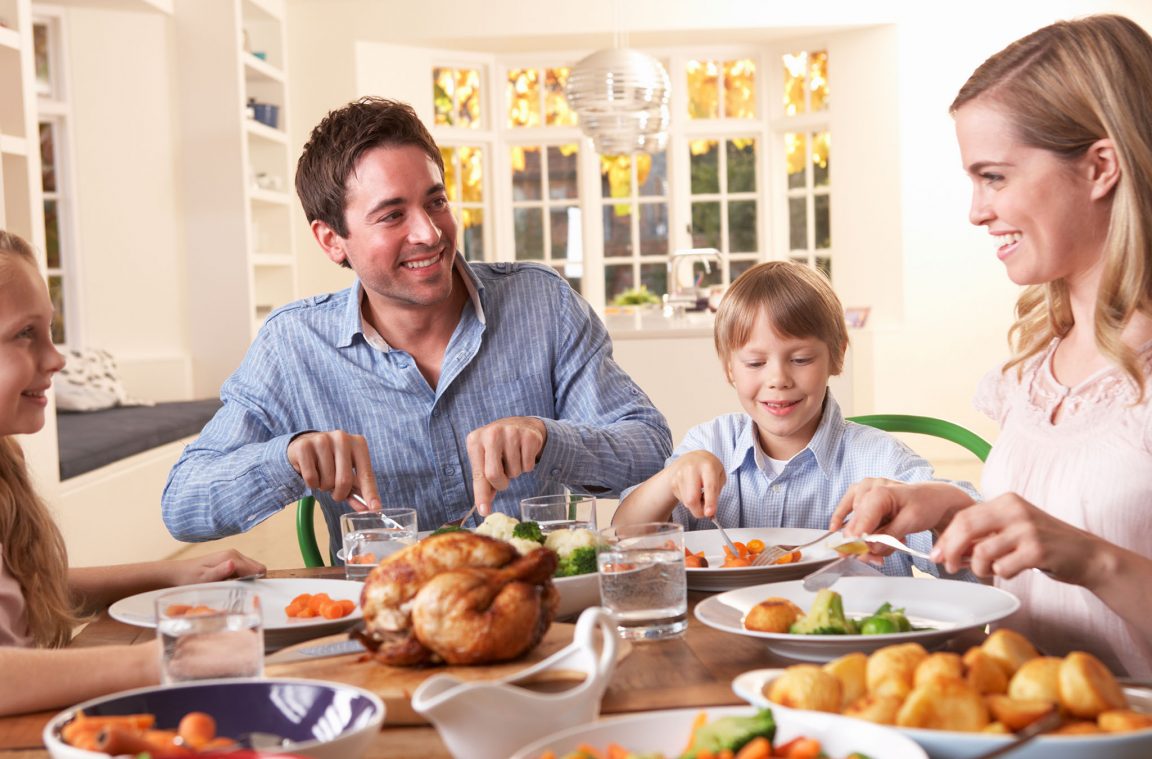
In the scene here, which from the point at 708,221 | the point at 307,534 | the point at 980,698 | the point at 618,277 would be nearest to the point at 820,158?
the point at 708,221

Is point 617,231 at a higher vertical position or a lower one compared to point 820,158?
lower

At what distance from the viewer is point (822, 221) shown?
876 cm

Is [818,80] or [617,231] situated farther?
[617,231]

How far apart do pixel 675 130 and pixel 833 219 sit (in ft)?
4.38

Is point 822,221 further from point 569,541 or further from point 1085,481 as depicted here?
point 569,541

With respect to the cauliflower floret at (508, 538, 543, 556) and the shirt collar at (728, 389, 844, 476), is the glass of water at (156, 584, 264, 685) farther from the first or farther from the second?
the shirt collar at (728, 389, 844, 476)

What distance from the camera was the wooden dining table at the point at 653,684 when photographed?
95 cm

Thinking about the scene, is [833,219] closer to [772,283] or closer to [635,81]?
[635,81]

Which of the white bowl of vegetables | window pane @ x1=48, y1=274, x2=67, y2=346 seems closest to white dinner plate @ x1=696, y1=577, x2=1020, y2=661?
the white bowl of vegetables

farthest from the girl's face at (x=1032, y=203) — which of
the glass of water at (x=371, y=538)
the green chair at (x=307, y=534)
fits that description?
the green chair at (x=307, y=534)

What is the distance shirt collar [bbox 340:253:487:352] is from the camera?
2121mm

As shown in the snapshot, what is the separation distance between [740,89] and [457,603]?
838cm

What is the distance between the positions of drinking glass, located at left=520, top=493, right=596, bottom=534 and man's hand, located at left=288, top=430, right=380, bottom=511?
0.94ft

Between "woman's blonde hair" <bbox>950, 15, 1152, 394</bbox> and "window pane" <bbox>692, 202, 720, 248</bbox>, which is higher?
"window pane" <bbox>692, 202, 720, 248</bbox>
